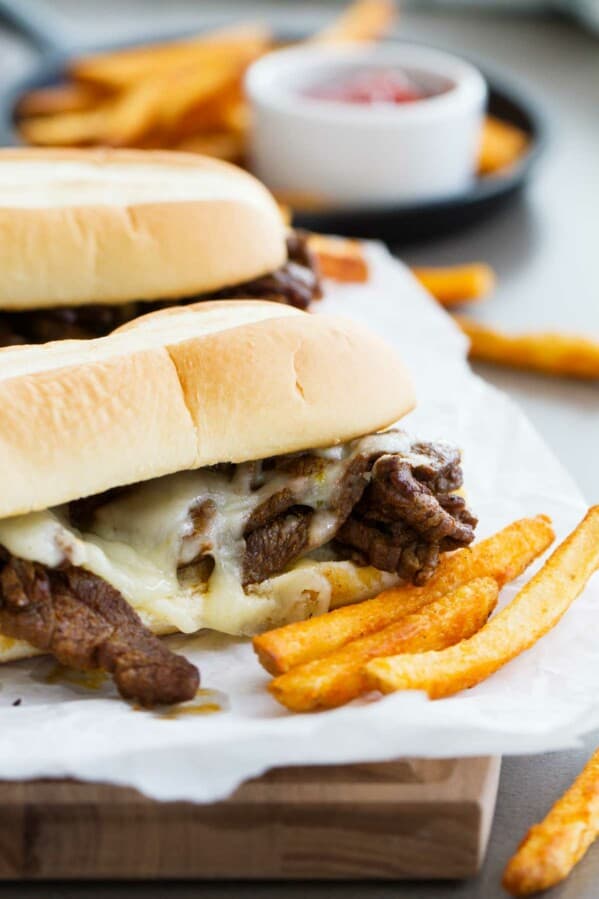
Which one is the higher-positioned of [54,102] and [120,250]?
[120,250]

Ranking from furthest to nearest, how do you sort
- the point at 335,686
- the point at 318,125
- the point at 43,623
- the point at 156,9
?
the point at 156,9
the point at 318,125
the point at 43,623
the point at 335,686

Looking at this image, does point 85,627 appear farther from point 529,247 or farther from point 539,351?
point 529,247

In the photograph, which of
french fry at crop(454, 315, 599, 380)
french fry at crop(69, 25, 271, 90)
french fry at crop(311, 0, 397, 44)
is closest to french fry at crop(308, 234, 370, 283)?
french fry at crop(454, 315, 599, 380)

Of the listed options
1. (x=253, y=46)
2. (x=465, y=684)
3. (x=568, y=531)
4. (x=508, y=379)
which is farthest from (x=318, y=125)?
(x=465, y=684)

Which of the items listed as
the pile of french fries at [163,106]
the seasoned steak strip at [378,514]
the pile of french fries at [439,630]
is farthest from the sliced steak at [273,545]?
the pile of french fries at [163,106]

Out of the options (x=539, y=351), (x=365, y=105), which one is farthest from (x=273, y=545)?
(x=365, y=105)

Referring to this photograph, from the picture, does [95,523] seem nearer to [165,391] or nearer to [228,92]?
[165,391]

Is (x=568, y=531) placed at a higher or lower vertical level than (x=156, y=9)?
higher
